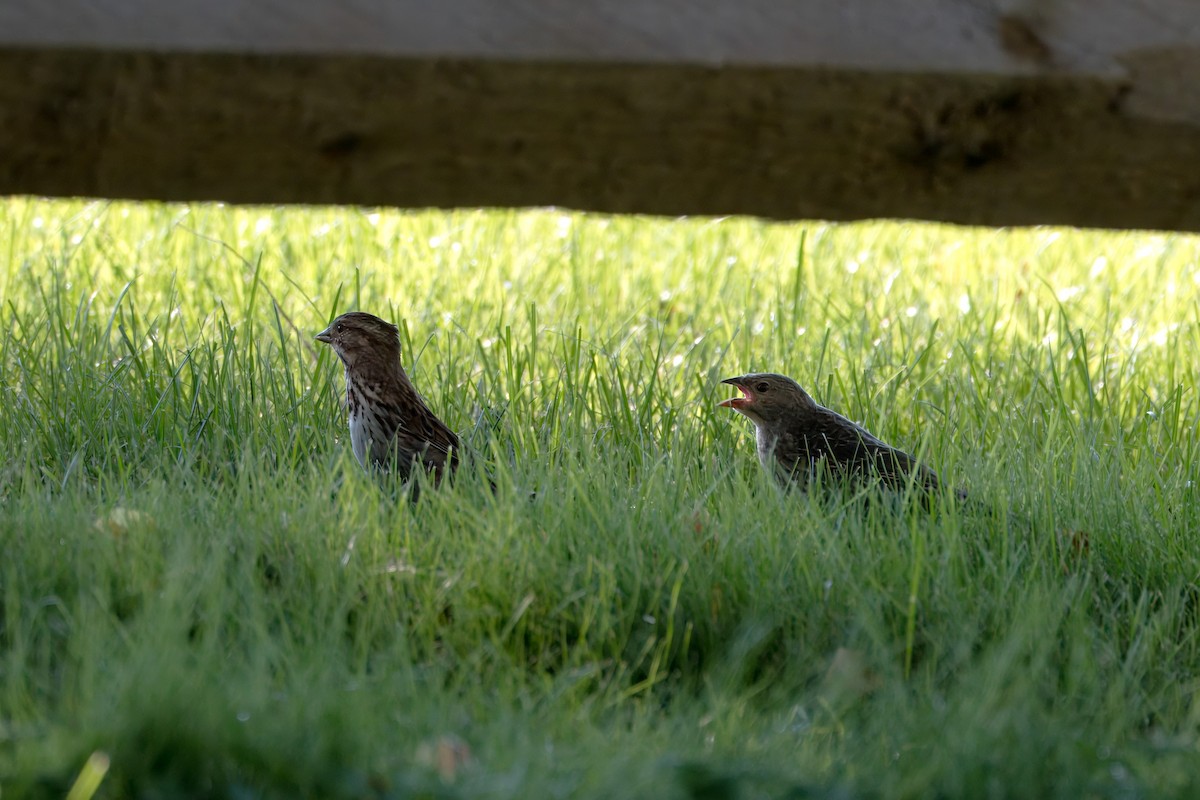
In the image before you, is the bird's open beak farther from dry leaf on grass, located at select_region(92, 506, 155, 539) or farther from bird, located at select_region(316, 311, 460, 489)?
dry leaf on grass, located at select_region(92, 506, 155, 539)

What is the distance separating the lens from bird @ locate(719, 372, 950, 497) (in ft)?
12.5

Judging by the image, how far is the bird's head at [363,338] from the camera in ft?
13.3

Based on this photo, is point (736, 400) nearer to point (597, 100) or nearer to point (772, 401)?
point (772, 401)

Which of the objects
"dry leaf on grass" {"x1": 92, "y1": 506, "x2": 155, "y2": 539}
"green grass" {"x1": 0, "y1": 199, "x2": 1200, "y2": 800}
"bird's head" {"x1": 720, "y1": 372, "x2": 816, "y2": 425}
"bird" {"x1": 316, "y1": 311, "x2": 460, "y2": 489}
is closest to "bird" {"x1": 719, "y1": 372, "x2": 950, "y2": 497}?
"bird's head" {"x1": 720, "y1": 372, "x2": 816, "y2": 425}

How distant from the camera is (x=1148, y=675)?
2730 millimetres

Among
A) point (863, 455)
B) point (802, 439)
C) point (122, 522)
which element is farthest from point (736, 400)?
point (122, 522)

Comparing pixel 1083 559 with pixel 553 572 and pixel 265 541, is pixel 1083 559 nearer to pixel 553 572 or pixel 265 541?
pixel 553 572

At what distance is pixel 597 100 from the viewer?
2.03 meters

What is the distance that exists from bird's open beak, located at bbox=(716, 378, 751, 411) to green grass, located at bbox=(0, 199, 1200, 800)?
122 millimetres

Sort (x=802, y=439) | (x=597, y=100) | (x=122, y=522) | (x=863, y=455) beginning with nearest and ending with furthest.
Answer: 1. (x=597, y=100)
2. (x=122, y=522)
3. (x=863, y=455)
4. (x=802, y=439)

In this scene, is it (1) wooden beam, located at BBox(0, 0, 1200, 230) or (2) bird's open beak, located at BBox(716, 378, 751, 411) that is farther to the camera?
(2) bird's open beak, located at BBox(716, 378, 751, 411)

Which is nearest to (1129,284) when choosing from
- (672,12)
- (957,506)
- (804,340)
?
(804,340)

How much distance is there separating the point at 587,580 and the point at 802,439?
4.63ft

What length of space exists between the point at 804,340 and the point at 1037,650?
267 cm
